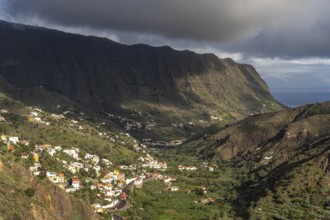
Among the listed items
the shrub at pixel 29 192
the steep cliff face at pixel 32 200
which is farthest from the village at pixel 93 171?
the shrub at pixel 29 192

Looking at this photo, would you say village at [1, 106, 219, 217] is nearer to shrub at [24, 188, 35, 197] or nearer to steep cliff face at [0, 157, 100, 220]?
steep cliff face at [0, 157, 100, 220]

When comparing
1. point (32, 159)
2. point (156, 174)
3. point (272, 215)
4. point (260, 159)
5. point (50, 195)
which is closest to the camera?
point (50, 195)

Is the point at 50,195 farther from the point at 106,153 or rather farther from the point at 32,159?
the point at 106,153

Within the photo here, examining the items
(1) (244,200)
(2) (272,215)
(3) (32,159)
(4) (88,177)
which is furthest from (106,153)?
(2) (272,215)

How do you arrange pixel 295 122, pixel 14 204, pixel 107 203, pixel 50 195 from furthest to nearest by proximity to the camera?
pixel 295 122 → pixel 107 203 → pixel 50 195 → pixel 14 204

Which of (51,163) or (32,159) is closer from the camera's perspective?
(32,159)
